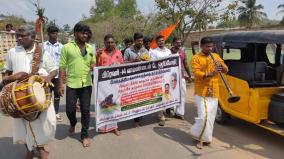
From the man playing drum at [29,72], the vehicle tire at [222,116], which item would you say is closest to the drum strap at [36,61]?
the man playing drum at [29,72]

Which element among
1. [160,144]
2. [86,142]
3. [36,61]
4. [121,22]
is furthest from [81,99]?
[121,22]

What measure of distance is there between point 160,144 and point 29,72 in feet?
8.09

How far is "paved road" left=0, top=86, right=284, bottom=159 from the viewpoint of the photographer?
221 inches

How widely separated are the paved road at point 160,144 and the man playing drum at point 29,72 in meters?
0.67

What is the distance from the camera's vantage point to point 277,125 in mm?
5961

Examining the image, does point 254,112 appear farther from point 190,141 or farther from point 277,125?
point 190,141

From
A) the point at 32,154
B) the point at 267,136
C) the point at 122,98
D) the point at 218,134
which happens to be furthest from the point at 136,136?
the point at 267,136

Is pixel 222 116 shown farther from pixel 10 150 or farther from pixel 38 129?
pixel 10 150

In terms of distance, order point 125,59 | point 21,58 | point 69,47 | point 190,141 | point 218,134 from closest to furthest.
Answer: point 21,58, point 69,47, point 190,141, point 218,134, point 125,59

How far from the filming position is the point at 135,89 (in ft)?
22.8

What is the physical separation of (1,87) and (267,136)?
4589 millimetres

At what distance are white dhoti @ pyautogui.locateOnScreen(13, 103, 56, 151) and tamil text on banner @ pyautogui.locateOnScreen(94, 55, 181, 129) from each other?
1.49 m

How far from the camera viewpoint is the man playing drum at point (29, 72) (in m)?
4.93

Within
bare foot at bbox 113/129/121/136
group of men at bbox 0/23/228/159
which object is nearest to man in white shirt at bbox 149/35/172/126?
bare foot at bbox 113/129/121/136
